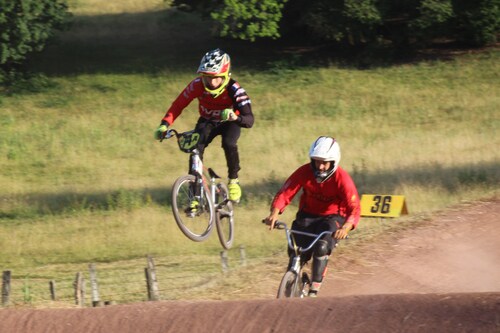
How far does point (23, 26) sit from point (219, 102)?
81.3ft

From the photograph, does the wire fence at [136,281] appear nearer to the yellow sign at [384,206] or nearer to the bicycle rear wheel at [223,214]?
the bicycle rear wheel at [223,214]

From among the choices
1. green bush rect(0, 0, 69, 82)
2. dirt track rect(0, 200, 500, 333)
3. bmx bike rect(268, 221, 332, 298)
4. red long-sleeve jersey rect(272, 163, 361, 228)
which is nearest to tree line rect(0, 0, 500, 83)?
green bush rect(0, 0, 69, 82)

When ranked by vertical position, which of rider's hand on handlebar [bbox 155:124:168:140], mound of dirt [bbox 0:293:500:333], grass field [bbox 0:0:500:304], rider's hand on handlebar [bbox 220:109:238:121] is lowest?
→ grass field [bbox 0:0:500:304]

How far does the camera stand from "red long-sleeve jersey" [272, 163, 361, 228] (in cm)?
999

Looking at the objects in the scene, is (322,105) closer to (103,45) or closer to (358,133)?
(358,133)

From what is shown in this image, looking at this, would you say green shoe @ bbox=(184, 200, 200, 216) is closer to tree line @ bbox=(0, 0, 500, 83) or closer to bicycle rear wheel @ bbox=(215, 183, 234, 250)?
bicycle rear wheel @ bbox=(215, 183, 234, 250)

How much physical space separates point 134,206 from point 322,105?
41.9ft

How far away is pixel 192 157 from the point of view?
41.4 ft

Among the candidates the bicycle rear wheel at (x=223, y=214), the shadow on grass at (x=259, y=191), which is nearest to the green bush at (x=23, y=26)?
the shadow on grass at (x=259, y=191)

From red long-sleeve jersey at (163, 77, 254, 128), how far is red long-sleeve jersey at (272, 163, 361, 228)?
2.17 meters

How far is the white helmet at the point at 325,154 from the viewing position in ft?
31.8

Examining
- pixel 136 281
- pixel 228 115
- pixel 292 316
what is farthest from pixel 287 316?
pixel 136 281

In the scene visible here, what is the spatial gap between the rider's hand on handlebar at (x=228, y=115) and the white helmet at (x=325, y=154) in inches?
83.4

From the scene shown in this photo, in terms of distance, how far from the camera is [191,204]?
12.3 m
